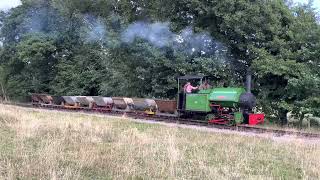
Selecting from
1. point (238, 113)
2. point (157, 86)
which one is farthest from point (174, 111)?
point (238, 113)

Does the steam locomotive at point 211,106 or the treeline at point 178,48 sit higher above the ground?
the treeline at point 178,48

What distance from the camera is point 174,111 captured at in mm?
25234

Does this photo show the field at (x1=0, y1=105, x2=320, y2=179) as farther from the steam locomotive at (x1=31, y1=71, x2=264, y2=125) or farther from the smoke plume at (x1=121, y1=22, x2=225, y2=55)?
the smoke plume at (x1=121, y1=22, x2=225, y2=55)

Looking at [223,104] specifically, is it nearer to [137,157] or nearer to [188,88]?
[188,88]

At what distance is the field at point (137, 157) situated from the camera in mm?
8078

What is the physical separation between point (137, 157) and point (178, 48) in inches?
723

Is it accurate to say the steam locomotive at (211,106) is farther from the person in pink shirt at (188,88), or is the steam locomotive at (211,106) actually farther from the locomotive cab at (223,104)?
the person in pink shirt at (188,88)

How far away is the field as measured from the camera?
808 cm

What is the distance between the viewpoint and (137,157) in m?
9.59

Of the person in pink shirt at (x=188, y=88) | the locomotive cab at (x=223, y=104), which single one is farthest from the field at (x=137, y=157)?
the person in pink shirt at (x=188, y=88)

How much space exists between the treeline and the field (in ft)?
31.0

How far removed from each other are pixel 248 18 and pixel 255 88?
13.6ft

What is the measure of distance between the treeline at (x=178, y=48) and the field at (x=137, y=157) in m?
9.45

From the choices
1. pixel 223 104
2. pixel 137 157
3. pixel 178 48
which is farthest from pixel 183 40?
pixel 137 157
